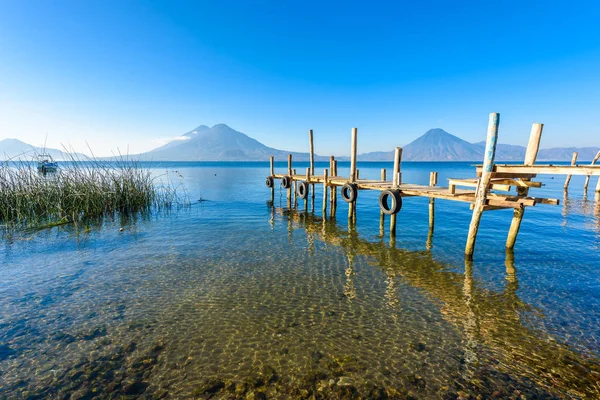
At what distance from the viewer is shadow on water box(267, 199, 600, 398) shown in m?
4.93

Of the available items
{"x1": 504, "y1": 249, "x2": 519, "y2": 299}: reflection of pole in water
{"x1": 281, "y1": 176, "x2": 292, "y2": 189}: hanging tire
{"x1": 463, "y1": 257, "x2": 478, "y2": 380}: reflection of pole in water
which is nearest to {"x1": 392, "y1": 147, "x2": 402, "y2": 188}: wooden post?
{"x1": 504, "y1": 249, "x2": 519, "y2": 299}: reflection of pole in water

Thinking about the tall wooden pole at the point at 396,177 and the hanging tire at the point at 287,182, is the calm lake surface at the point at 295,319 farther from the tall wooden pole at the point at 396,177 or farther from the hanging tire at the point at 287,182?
the hanging tire at the point at 287,182

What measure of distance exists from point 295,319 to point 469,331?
3923 mm

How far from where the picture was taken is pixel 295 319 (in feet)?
22.1

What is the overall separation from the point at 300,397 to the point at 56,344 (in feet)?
16.7

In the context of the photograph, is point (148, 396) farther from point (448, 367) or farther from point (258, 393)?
point (448, 367)

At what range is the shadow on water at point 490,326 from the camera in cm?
493

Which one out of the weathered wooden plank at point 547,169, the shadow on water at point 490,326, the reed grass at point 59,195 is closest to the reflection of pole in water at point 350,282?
the shadow on water at point 490,326

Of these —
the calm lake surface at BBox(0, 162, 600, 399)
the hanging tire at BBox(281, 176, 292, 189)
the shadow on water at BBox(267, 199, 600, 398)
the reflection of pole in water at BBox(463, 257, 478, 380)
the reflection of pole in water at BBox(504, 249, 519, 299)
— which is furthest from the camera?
the hanging tire at BBox(281, 176, 292, 189)

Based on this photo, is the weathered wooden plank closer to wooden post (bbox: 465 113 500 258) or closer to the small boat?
wooden post (bbox: 465 113 500 258)

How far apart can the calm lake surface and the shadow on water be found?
4cm

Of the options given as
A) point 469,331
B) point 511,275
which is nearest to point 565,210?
point 511,275

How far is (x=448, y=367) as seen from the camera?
5145 millimetres

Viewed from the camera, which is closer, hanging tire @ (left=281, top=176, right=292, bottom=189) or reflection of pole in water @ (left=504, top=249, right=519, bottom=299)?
reflection of pole in water @ (left=504, top=249, right=519, bottom=299)
